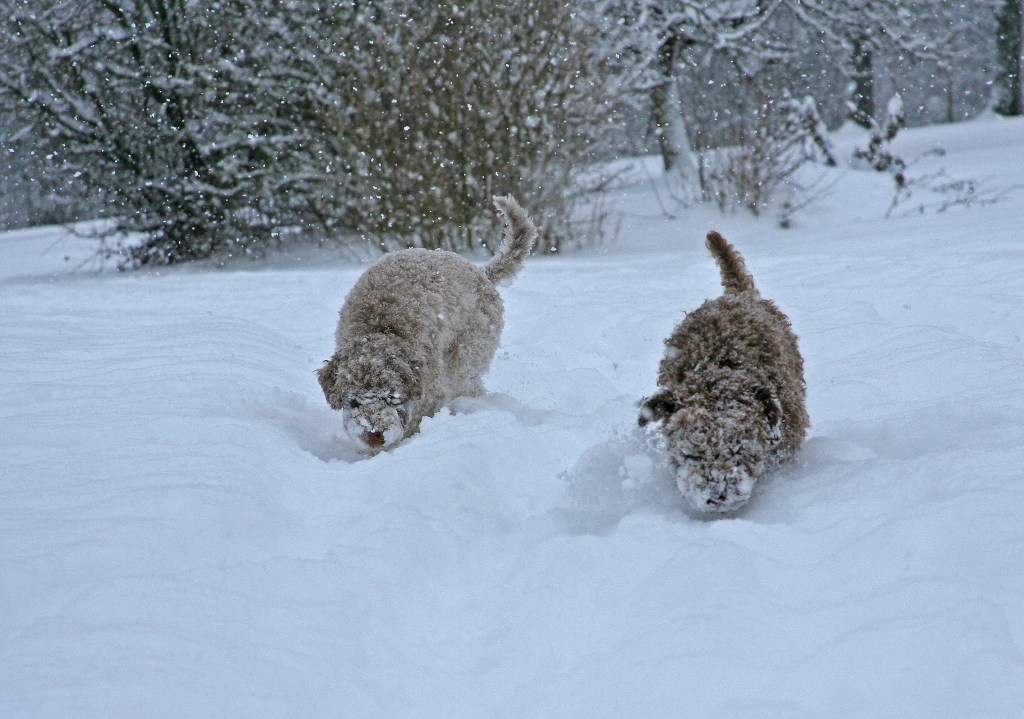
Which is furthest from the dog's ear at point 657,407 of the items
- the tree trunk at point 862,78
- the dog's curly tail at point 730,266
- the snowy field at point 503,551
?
the tree trunk at point 862,78

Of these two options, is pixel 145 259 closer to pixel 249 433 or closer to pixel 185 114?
pixel 185 114

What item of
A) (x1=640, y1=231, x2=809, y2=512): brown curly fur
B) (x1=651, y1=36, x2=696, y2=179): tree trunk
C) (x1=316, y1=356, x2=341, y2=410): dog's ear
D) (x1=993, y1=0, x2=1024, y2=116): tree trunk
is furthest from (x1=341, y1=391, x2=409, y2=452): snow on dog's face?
(x1=993, y1=0, x2=1024, y2=116): tree trunk

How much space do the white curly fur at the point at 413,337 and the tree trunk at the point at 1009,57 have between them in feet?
73.4

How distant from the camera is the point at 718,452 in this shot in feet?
8.95

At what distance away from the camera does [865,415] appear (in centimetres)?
395

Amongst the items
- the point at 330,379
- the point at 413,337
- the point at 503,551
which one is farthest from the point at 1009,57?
the point at 503,551

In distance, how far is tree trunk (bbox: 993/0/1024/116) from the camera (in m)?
21.0

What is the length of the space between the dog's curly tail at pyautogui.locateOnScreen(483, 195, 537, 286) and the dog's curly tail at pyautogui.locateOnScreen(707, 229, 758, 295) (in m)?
1.72

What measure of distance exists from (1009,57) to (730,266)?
2384 centimetres

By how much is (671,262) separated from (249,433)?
23.9ft

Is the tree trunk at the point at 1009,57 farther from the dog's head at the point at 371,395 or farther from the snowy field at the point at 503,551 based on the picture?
the dog's head at the point at 371,395

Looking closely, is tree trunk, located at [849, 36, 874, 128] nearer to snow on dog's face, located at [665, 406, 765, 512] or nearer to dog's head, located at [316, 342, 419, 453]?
dog's head, located at [316, 342, 419, 453]

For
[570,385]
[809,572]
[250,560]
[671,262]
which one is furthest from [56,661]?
[671,262]

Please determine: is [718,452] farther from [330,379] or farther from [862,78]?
[862,78]
